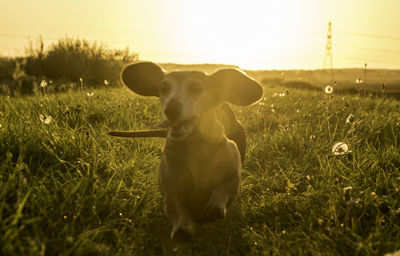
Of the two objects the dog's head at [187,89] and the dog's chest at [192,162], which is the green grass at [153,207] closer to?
the dog's chest at [192,162]

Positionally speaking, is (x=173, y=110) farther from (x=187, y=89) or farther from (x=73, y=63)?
(x=73, y=63)

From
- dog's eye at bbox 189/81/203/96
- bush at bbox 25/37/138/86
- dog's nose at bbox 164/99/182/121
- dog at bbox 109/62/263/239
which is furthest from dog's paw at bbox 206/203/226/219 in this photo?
bush at bbox 25/37/138/86

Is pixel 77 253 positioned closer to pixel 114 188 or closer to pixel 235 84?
pixel 114 188

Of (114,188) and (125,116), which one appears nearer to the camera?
(114,188)

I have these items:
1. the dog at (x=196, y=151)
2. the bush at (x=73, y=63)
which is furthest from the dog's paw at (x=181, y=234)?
the bush at (x=73, y=63)

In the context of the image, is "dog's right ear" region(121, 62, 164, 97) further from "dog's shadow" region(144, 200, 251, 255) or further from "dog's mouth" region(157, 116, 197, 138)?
"dog's shadow" region(144, 200, 251, 255)

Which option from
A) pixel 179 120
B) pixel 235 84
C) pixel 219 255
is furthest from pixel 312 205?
pixel 179 120

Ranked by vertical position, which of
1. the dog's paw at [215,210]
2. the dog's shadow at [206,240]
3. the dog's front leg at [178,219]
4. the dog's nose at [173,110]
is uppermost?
the dog's nose at [173,110]

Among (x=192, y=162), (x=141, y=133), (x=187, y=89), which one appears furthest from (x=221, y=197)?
(x=141, y=133)

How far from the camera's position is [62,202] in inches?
115

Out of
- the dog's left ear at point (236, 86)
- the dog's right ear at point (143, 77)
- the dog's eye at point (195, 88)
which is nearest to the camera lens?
the dog's eye at point (195, 88)

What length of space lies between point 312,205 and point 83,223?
2.29 metres

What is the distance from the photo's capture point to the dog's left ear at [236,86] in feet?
10.3

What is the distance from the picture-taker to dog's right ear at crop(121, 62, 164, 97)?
339cm
